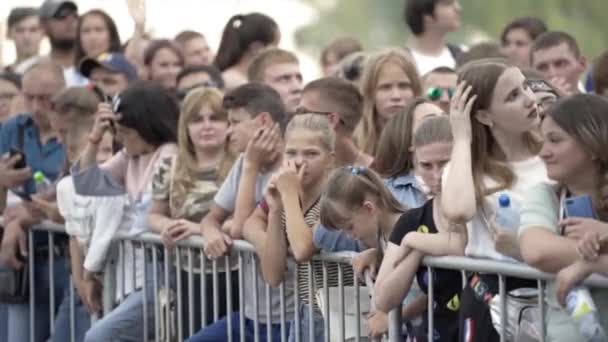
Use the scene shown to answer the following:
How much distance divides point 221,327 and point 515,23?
170 inches

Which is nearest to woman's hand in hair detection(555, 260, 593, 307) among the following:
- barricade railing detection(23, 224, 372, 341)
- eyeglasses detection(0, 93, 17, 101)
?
barricade railing detection(23, 224, 372, 341)

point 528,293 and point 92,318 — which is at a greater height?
point 528,293

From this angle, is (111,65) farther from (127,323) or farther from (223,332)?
(223,332)

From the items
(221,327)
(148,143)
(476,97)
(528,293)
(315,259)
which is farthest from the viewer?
(148,143)

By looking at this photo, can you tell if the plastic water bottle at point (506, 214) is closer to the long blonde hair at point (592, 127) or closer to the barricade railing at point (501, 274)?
the barricade railing at point (501, 274)

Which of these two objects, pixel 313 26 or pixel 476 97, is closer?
pixel 476 97

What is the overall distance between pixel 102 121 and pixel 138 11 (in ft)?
11.8

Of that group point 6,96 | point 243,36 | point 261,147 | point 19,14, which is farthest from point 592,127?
point 19,14

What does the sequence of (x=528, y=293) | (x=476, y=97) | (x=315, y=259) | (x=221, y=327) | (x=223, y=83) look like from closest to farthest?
1. (x=528, y=293)
2. (x=476, y=97)
3. (x=315, y=259)
4. (x=221, y=327)
5. (x=223, y=83)

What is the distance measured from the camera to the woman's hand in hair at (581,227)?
6.40 m

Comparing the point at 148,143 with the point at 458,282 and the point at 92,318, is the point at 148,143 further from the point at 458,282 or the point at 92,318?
the point at 458,282

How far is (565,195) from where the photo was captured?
22.2 feet

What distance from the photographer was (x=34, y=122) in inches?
475

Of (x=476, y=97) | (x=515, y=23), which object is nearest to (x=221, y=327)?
(x=476, y=97)
